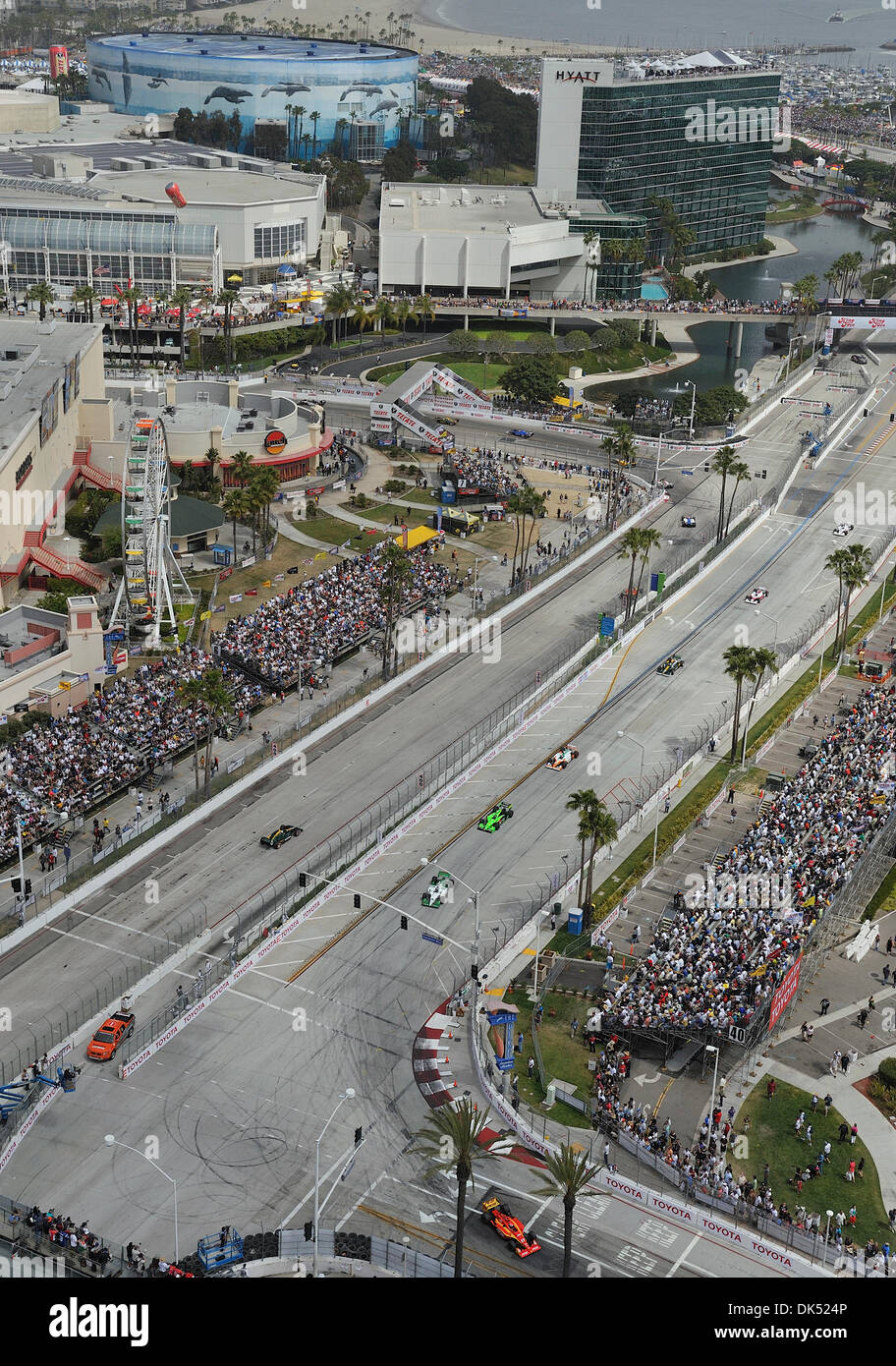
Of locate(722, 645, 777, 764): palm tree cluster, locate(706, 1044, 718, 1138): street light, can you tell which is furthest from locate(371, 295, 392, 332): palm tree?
locate(706, 1044, 718, 1138): street light

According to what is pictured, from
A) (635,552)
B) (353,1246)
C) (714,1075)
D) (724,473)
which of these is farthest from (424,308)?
(353,1246)

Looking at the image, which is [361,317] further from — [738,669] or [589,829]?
[589,829]

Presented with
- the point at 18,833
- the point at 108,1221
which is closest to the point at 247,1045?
the point at 108,1221

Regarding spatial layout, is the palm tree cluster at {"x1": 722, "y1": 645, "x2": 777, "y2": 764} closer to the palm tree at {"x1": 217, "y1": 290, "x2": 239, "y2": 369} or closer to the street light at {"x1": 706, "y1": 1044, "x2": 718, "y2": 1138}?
the street light at {"x1": 706, "y1": 1044, "x2": 718, "y2": 1138}

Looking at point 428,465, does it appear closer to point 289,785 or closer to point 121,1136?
point 289,785

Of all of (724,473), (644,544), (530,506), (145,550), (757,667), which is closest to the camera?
(757,667)

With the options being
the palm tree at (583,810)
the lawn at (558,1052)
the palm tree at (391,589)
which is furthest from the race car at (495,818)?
the palm tree at (391,589)
